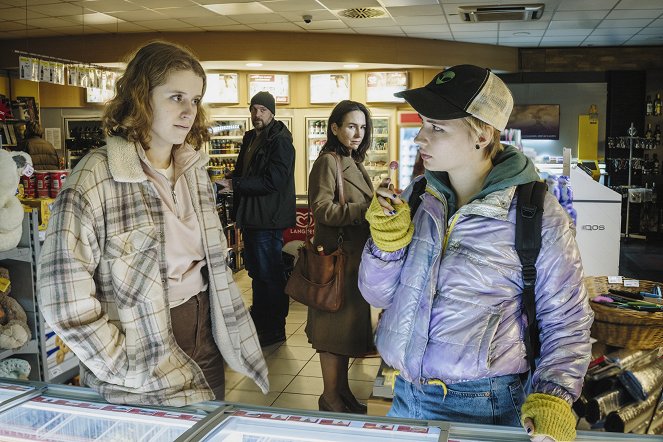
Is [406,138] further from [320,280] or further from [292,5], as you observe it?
[320,280]

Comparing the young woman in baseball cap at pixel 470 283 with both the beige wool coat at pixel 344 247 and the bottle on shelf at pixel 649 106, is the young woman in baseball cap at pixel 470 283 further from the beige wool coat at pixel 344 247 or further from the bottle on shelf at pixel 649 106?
the bottle on shelf at pixel 649 106

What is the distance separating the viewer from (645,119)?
11977 mm

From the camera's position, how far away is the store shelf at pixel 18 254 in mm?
3074

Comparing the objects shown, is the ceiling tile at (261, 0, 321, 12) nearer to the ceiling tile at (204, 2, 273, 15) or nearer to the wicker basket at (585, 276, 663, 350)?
the ceiling tile at (204, 2, 273, 15)

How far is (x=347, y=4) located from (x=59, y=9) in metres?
3.74

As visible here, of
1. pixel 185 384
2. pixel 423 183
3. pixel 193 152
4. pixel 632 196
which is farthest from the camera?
pixel 632 196

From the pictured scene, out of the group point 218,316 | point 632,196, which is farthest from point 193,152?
point 632,196

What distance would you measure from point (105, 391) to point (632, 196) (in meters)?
11.6

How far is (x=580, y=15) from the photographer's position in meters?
8.66

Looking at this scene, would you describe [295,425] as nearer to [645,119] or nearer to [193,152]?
[193,152]

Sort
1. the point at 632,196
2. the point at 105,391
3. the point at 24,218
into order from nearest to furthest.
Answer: the point at 105,391
the point at 24,218
the point at 632,196

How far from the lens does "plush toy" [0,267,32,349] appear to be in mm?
3068

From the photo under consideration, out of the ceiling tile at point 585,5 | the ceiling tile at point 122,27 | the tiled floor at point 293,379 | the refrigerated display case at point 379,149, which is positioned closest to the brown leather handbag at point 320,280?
the tiled floor at point 293,379

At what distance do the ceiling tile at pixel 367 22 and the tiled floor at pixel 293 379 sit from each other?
16.3ft
